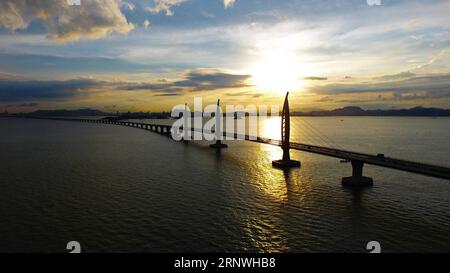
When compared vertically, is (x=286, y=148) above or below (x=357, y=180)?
above

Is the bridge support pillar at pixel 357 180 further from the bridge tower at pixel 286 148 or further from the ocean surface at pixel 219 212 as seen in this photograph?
the bridge tower at pixel 286 148

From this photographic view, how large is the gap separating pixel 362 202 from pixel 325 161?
110 ft

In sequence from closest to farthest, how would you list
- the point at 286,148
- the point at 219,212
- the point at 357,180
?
the point at 219,212, the point at 357,180, the point at 286,148

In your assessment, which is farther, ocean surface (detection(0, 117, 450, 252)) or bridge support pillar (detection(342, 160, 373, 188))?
bridge support pillar (detection(342, 160, 373, 188))

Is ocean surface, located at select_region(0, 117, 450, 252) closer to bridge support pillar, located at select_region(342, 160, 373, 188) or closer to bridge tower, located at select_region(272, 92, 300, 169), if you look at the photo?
bridge support pillar, located at select_region(342, 160, 373, 188)

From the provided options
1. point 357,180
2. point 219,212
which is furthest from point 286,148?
point 219,212

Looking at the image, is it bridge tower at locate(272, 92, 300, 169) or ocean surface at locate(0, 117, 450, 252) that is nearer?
ocean surface at locate(0, 117, 450, 252)

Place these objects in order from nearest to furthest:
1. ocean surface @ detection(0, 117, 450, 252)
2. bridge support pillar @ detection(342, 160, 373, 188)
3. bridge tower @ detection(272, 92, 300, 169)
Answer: ocean surface @ detection(0, 117, 450, 252) → bridge support pillar @ detection(342, 160, 373, 188) → bridge tower @ detection(272, 92, 300, 169)

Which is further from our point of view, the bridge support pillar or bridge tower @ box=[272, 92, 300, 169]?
bridge tower @ box=[272, 92, 300, 169]

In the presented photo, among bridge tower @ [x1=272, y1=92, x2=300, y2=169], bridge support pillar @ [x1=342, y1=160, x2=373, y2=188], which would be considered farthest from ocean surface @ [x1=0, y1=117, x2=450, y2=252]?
bridge tower @ [x1=272, y1=92, x2=300, y2=169]

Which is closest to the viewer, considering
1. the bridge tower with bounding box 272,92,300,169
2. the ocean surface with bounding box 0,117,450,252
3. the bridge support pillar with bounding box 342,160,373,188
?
the ocean surface with bounding box 0,117,450,252

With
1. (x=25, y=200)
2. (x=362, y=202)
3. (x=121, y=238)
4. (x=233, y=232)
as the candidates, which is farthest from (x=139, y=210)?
(x=362, y=202)

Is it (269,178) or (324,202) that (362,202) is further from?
(269,178)

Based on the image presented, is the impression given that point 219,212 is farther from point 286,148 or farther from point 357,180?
point 286,148
